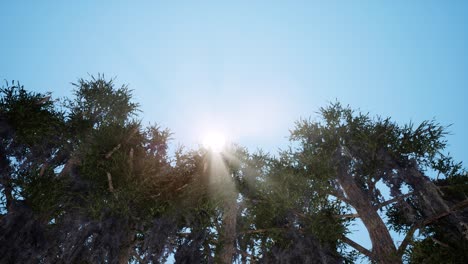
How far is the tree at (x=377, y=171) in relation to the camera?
10.1m

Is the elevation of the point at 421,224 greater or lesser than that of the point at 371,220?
lesser

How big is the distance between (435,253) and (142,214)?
9.93m

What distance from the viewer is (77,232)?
26.8ft

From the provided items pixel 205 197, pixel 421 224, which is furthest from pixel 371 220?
pixel 205 197

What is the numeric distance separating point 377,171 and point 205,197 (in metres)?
7.43

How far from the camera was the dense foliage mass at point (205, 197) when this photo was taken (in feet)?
28.2

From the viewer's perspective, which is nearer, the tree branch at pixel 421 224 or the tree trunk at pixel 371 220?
the tree branch at pixel 421 224

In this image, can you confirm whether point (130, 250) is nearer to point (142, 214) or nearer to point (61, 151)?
point (142, 214)

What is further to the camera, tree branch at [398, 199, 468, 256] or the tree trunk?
the tree trunk

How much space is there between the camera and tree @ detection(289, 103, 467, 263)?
1009 centimetres

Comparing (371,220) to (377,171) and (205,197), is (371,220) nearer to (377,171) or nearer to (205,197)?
(377,171)

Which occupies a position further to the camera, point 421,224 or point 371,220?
point 371,220

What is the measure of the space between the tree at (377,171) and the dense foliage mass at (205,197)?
0.05 meters

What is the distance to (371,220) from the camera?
11.1m
